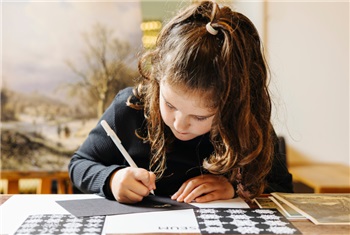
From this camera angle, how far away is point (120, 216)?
3.13ft

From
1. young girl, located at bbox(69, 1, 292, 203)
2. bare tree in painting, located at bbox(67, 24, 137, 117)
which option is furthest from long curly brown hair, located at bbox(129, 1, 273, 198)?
bare tree in painting, located at bbox(67, 24, 137, 117)

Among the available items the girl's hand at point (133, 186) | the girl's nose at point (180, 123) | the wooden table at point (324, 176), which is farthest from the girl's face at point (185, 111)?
the wooden table at point (324, 176)

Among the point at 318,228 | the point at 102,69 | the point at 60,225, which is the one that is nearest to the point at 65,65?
the point at 102,69

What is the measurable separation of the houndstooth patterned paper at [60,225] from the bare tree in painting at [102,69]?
1.79m

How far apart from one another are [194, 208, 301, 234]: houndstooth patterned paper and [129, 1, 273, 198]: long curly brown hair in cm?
13

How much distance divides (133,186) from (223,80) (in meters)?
0.30

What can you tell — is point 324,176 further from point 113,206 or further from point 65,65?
point 113,206

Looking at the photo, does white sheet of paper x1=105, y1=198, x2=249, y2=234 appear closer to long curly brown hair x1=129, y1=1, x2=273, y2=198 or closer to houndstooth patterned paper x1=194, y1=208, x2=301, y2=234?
houndstooth patterned paper x1=194, y1=208, x2=301, y2=234

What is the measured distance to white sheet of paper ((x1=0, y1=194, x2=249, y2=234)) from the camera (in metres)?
0.87

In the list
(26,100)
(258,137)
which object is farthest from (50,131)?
(258,137)

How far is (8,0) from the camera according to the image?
8.85 ft

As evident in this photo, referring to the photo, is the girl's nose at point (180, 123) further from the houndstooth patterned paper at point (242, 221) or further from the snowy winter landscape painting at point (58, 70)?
the snowy winter landscape painting at point (58, 70)

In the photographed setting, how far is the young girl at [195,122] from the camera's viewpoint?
989mm

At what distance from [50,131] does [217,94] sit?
1900 millimetres
